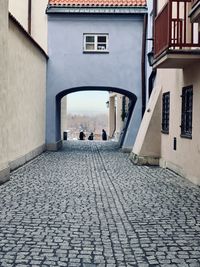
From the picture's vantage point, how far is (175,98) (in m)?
13.0

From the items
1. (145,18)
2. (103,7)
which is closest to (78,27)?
(103,7)

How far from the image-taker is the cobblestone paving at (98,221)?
4934 millimetres

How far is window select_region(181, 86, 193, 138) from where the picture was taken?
1148 cm

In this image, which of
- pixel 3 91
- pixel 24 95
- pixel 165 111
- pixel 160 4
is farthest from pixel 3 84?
pixel 160 4

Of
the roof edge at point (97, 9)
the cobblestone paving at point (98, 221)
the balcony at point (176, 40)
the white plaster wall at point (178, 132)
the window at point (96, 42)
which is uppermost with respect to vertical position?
the roof edge at point (97, 9)

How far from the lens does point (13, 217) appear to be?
6.79 m

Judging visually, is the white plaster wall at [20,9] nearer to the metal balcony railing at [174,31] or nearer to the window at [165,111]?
the window at [165,111]

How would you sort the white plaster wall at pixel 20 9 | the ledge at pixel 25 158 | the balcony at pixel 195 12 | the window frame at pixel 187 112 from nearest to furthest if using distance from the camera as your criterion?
the balcony at pixel 195 12 → the window frame at pixel 187 112 → the ledge at pixel 25 158 → the white plaster wall at pixel 20 9

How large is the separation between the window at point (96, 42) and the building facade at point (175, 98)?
17.0 feet

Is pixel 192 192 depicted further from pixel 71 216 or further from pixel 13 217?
pixel 13 217

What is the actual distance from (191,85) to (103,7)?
10.4 meters

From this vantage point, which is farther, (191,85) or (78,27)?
(78,27)

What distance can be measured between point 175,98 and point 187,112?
52.0 inches

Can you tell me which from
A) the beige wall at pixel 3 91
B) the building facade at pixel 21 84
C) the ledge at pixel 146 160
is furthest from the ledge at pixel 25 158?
the ledge at pixel 146 160
